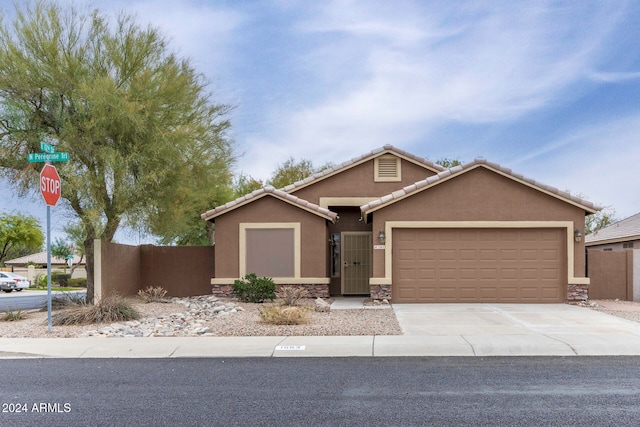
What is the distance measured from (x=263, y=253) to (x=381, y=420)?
14.6 m

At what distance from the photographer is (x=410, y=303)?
18406 mm

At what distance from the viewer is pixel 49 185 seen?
12844 millimetres

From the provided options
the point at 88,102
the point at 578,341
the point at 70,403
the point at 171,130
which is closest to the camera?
the point at 70,403

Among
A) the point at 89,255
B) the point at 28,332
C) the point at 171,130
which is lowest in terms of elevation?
the point at 28,332

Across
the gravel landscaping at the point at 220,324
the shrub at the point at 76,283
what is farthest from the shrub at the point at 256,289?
the shrub at the point at 76,283

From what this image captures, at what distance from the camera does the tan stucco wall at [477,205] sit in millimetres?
18484

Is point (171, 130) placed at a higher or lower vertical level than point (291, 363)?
higher

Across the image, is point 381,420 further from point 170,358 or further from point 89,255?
point 89,255

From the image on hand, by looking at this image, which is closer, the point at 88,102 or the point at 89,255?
the point at 88,102

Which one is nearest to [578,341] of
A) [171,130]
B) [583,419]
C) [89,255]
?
[583,419]

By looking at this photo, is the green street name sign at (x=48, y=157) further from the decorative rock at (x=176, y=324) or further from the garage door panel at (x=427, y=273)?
the garage door panel at (x=427, y=273)

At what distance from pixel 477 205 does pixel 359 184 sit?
17.8 ft

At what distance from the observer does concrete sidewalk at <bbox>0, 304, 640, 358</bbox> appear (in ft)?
35.0

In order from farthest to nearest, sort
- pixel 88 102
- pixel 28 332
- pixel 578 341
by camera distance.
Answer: pixel 88 102, pixel 28 332, pixel 578 341
